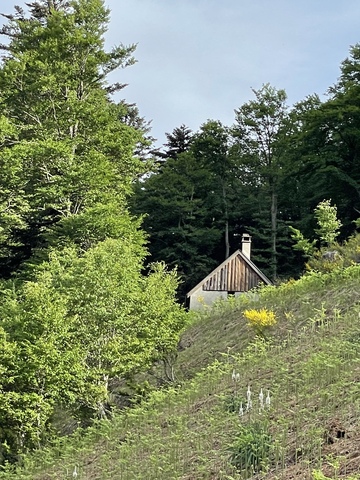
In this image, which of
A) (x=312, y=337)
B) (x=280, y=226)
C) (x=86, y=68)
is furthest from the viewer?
(x=280, y=226)

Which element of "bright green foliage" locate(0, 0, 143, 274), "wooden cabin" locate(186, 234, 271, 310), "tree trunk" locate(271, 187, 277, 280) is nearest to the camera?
"bright green foliage" locate(0, 0, 143, 274)

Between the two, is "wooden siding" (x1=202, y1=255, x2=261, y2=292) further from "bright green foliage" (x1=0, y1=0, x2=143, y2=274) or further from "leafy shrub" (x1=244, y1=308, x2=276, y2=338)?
"leafy shrub" (x1=244, y1=308, x2=276, y2=338)

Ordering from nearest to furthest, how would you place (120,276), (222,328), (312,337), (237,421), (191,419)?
(237,421) < (191,419) < (312,337) < (120,276) < (222,328)

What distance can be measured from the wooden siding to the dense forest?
4.24 m

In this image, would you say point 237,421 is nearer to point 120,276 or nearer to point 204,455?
point 204,455

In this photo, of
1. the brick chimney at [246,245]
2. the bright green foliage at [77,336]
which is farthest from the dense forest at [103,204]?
the brick chimney at [246,245]

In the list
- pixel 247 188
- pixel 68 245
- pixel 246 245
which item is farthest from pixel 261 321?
pixel 247 188

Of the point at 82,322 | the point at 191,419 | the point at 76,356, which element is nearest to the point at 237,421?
the point at 191,419

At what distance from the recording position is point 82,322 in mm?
9195

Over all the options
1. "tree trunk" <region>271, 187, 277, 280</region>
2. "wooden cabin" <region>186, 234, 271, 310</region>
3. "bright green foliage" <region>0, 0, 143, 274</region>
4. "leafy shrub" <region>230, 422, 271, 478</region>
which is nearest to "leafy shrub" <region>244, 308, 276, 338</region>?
"leafy shrub" <region>230, 422, 271, 478</region>

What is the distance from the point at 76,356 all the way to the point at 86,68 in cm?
1246

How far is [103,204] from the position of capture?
16547 millimetres

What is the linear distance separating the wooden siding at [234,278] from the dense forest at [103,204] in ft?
13.9

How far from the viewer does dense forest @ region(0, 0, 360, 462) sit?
8.59 metres
